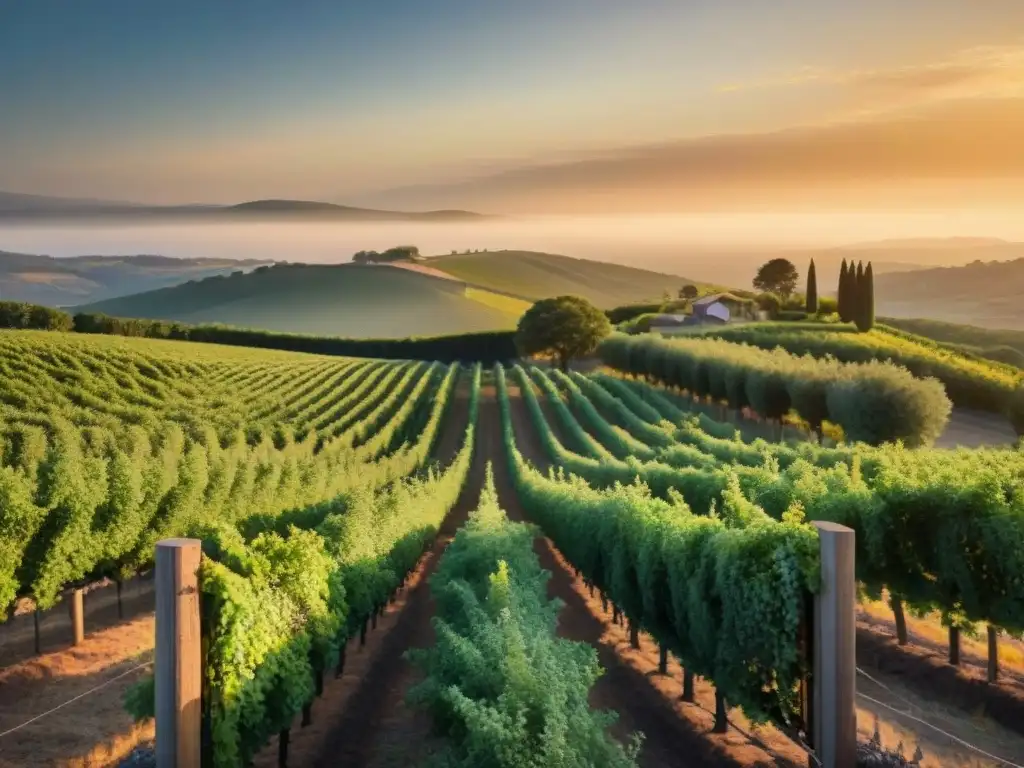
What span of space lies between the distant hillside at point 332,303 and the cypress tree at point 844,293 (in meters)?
53.8

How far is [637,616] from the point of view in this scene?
16969 millimetres

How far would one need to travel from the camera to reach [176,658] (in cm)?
748

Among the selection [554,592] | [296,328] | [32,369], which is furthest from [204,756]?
[296,328]

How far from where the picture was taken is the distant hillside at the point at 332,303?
139 meters

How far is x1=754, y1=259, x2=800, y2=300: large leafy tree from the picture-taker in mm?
130750

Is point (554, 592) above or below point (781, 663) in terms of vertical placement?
below

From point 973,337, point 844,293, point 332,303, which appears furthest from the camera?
point 332,303

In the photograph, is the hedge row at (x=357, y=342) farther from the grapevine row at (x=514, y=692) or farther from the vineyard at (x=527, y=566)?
the grapevine row at (x=514, y=692)

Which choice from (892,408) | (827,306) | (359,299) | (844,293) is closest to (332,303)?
(359,299)

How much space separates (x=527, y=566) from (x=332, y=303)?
140803mm

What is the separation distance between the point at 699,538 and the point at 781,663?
13.5 ft

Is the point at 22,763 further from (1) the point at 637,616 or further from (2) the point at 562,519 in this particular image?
(2) the point at 562,519

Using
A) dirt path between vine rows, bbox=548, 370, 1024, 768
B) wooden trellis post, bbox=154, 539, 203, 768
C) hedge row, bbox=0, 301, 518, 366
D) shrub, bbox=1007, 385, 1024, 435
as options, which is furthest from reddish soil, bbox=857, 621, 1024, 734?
hedge row, bbox=0, 301, 518, 366

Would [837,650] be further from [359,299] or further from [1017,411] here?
[359,299]
